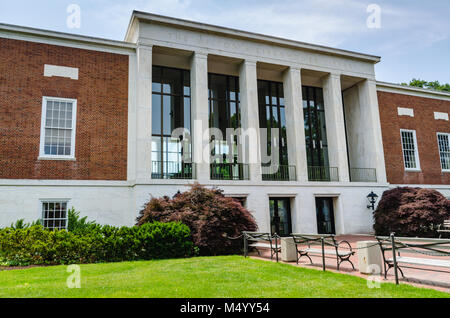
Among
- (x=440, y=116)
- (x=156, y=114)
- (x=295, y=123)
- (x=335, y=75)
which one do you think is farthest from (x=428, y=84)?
(x=156, y=114)

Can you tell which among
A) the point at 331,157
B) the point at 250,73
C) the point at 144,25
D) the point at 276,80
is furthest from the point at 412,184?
the point at 144,25

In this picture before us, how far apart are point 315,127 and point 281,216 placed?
23.8 ft

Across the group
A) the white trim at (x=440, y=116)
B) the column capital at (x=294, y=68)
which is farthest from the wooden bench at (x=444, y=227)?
the white trim at (x=440, y=116)

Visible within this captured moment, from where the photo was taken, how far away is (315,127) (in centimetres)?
2275

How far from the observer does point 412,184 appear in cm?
2269

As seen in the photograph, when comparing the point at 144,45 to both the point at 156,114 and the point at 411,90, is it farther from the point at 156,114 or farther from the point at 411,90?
the point at 411,90

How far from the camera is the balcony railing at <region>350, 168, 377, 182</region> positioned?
68.8ft

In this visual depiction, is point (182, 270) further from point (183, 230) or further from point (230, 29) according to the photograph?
point (230, 29)

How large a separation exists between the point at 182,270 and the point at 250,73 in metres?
13.2

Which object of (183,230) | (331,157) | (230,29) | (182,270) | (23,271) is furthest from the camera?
(331,157)

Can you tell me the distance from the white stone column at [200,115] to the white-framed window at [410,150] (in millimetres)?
14315

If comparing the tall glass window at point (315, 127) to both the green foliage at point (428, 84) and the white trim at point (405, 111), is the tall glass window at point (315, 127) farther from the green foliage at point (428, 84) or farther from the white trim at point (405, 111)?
the green foliage at point (428, 84)

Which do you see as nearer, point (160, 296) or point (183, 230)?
point (160, 296)

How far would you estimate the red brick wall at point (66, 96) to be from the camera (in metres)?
15.0
